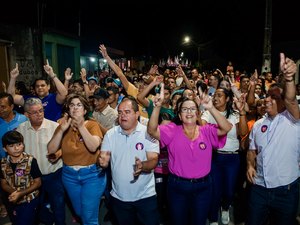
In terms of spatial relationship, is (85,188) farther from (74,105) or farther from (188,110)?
(188,110)

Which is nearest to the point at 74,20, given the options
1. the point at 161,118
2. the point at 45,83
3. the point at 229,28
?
the point at 229,28

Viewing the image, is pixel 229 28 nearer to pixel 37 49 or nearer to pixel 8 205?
pixel 37 49

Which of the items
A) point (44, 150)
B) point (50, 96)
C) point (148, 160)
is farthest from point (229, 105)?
point (50, 96)

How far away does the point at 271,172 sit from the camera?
3566 mm

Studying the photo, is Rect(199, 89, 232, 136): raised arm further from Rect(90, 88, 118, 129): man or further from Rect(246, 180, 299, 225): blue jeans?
Rect(90, 88, 118, 129): man

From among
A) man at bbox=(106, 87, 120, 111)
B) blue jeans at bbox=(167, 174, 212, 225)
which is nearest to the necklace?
blue jeans at bbox=(167, 174, 212, 225)

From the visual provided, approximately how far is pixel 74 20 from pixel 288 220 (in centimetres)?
2041

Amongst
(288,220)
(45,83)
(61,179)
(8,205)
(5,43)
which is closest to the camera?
(288,220)

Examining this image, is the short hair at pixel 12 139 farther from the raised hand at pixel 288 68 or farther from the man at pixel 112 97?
the raised hand at pixel 288 68

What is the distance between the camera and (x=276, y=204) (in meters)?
3.55

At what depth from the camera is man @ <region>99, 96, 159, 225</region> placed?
3615 millimetres

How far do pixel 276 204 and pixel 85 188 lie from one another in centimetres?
231

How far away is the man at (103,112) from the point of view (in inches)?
213

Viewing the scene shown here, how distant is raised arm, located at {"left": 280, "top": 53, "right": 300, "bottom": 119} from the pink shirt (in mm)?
830
